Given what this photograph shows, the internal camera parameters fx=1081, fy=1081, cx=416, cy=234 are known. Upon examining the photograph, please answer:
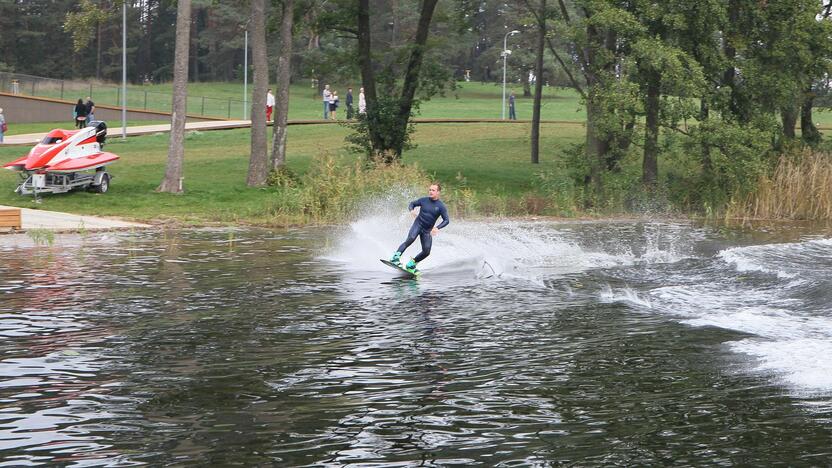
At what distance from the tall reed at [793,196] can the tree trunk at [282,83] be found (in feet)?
49.8

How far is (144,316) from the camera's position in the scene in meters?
15.9

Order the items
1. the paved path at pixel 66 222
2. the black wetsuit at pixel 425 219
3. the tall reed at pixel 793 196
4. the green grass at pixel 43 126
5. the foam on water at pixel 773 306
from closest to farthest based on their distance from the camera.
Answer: the foam on water at pixel 773 306 < the black wetsuit at pixel 425 219 < the paved path at pixel 66 222 < the tall reed at pixel 793 196 < the green grass at pixel 43 126

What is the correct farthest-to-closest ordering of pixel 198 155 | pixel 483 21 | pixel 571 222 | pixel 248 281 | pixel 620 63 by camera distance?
pixel 483 21
pixel 198 155
pixel 620 63
pixel 571 222
pixel 248 281

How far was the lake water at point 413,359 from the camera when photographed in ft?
31.8

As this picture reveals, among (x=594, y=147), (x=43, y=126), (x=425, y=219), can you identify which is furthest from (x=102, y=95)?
(x=425, y=219)

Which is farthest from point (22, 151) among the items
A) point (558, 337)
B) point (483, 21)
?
point (483, 21)

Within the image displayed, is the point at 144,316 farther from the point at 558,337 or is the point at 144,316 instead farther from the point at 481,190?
the point at 481,190

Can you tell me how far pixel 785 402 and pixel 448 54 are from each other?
98.1 metres

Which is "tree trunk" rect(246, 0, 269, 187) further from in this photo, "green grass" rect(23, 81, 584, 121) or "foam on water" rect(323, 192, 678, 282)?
"green grass" rect(23, 81, 584, 121)

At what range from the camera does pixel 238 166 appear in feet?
138

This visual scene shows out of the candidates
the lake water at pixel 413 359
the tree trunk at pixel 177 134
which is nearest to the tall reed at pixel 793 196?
the lake water at pixel 413 359

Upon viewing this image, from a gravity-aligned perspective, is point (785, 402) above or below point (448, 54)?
below

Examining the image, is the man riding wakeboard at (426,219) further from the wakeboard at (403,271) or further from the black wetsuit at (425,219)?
the wakeboard at (403,271)

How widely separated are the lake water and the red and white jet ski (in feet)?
30.4
